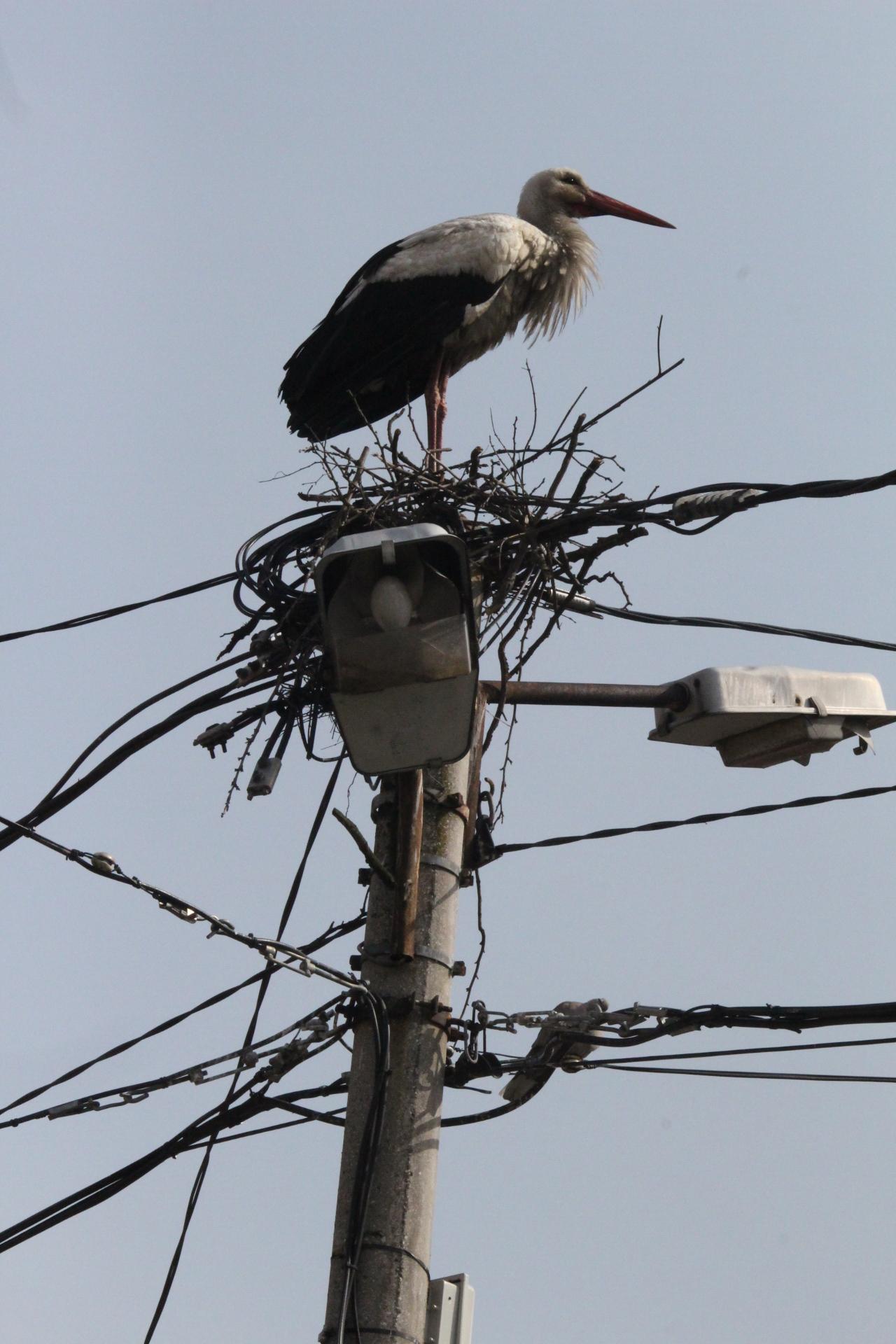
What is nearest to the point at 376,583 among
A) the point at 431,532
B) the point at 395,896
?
the point at 431,532

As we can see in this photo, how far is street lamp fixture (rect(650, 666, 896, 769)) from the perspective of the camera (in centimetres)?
428

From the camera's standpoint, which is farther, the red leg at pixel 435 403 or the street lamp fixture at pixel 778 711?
the red leg at pixel 435 403

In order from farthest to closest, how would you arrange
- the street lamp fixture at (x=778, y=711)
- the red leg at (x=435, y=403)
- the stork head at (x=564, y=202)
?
the stork head at (x=564, y=202), the red leg at (x=435, y=403), the street lamp fixture at (x=778, y=711)

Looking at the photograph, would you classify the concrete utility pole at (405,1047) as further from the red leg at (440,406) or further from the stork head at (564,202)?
the stork head at (564,202)

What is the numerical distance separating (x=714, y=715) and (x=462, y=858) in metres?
0.76

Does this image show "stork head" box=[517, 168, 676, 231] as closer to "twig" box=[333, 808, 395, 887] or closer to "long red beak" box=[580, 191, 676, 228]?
"long red beak" box=[580, 191, 676, 228]

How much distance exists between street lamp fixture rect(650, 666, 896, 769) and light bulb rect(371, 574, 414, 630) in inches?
43.2

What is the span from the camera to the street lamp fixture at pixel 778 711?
4281mm

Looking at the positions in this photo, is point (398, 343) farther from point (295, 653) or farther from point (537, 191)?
point (295, 653)

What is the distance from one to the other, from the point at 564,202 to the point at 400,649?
18.3 ft

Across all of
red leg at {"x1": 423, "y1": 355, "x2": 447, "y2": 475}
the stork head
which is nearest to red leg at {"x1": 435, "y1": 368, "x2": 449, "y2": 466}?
red leg at {"x1": 423, "y1": 355, "x2": 447, "y2": 475}

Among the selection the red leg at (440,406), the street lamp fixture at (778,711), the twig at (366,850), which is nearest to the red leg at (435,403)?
the red leg at (440,406)

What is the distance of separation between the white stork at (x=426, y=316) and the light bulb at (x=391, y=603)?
12.0 ft

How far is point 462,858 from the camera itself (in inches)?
158
